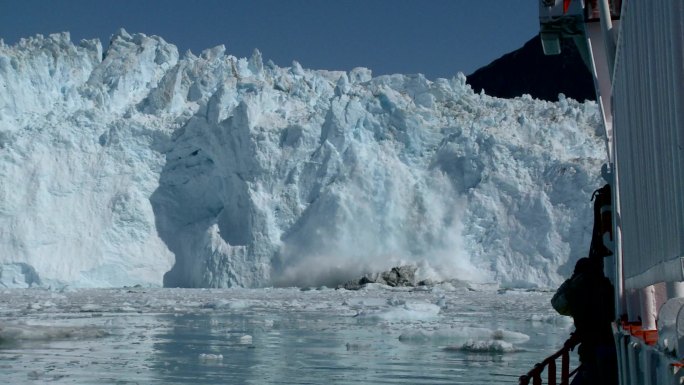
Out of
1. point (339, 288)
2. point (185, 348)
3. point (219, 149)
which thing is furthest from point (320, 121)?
point (185, 348)

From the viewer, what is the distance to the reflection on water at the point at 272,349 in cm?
711

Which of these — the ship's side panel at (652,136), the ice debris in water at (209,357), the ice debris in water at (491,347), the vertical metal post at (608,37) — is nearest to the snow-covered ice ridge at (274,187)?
the ice debris in water at (491,347)

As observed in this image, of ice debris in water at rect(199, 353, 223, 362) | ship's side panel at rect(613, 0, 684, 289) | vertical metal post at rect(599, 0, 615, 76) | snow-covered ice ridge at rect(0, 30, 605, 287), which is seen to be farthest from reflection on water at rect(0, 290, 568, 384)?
snow-covered ice ridge at rect(0, 30, 605, 287)

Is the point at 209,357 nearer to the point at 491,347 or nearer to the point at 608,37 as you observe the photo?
the point at 491,347

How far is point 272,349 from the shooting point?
30.4 ft

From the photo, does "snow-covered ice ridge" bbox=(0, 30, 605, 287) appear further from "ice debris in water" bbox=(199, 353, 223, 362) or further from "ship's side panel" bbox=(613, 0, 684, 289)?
"ship's side panel" bbox=(613, 0, 684, 289)

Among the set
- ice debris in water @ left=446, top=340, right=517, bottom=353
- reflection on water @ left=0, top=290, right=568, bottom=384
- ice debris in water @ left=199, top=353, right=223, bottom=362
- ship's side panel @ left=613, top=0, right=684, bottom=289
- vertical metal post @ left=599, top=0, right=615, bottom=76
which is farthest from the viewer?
ice debris in water @ left=446, top=340, right=517, bottom=353

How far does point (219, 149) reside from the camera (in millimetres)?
29453

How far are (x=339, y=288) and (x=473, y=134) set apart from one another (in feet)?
23.6

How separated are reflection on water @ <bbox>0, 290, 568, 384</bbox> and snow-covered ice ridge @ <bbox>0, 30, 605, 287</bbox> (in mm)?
12581

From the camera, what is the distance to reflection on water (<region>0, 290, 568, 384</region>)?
7113mm

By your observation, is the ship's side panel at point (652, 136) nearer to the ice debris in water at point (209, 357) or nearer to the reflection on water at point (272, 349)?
the reflection on water at point (272, 349)

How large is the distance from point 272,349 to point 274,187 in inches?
803

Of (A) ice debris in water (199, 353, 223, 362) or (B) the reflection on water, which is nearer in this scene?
(B) the reflection on water
